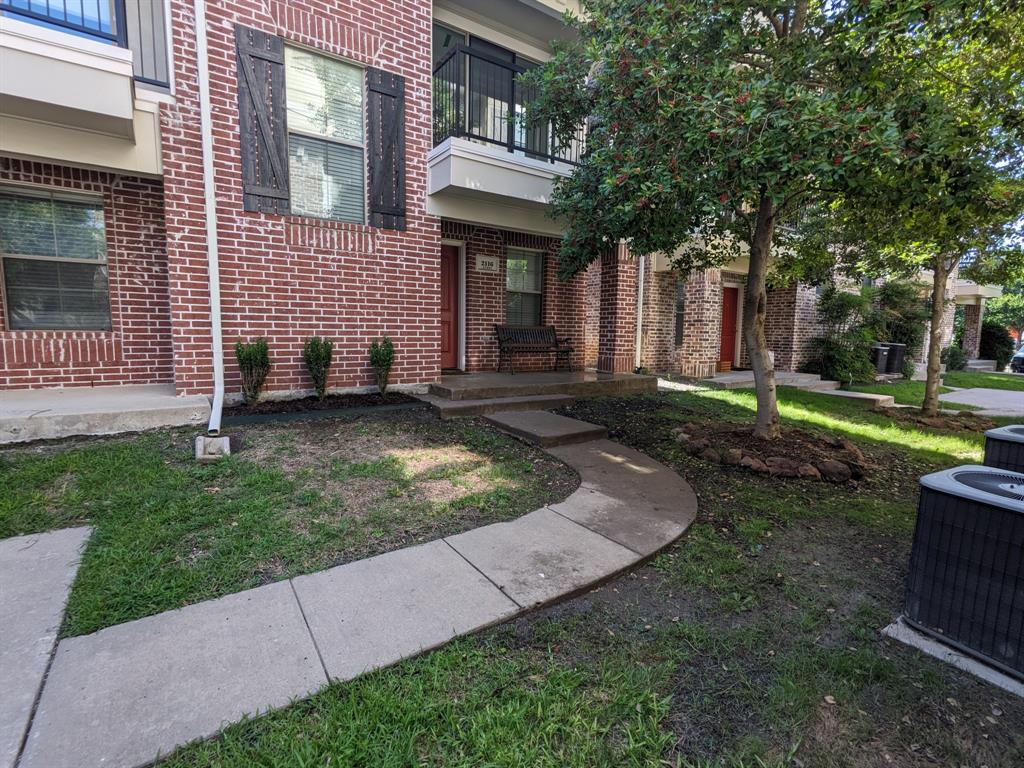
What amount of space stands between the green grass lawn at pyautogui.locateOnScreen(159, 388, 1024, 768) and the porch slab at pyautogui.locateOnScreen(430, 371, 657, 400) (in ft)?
12.3

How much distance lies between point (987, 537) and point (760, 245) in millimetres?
3804

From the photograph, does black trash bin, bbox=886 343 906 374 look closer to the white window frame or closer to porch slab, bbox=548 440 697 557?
the white window frame

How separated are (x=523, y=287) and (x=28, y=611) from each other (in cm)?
762

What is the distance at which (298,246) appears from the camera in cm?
582

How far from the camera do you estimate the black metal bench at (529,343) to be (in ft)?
26.5

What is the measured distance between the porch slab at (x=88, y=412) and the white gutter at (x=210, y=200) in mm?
317

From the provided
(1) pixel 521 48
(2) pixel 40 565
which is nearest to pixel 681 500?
(2) pixel 40 565

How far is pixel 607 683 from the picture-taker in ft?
6.30

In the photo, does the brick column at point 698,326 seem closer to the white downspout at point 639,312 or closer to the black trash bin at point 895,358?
the white downspout at point 639,312

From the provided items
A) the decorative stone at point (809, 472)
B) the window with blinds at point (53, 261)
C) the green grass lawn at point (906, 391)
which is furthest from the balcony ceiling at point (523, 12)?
the green grass lawn at point (906, 391)

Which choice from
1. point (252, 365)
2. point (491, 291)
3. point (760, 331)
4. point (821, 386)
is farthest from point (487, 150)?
point (821, 386)

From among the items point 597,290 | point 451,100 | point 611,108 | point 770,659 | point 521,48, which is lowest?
point 770,659

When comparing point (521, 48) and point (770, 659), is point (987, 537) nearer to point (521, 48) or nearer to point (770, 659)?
point (770, 659)

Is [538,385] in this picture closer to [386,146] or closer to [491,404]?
[491,404]
